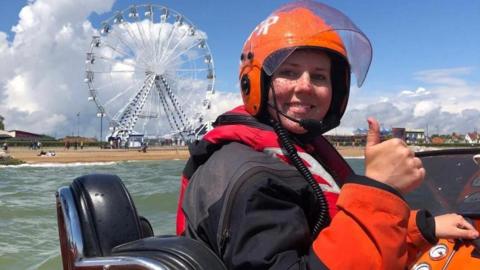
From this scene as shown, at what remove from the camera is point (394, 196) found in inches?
54.8

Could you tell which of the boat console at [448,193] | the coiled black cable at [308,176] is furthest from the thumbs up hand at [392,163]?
the boat console at [448,193]

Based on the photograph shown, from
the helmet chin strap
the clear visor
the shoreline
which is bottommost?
the shoreline

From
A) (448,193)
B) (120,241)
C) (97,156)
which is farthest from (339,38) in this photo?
(97,156)

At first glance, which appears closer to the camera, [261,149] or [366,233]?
[366,233]

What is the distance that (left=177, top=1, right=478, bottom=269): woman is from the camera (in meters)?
1.38

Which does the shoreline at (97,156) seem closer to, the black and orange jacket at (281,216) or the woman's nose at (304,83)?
the woman's nose at (304,83)

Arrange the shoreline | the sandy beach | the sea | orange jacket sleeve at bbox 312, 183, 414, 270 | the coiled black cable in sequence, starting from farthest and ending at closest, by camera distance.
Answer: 1. the sandy beach
2. the shoreline
3. the sea
4. the coiled black cable
5. orange jacket sleeve at bbox 312, 183, 414, 270

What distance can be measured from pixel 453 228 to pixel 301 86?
27.9 inches

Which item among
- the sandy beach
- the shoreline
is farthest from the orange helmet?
the sandy beach

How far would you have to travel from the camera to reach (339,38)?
1.89 meters

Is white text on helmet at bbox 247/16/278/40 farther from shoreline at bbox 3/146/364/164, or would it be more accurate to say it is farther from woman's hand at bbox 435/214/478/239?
shoreline at bbox 3/146/364/164

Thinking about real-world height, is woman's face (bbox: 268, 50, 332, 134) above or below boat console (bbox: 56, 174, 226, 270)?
above

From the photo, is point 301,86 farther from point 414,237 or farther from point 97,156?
point 97,156

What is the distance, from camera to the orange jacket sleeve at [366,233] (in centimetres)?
133
